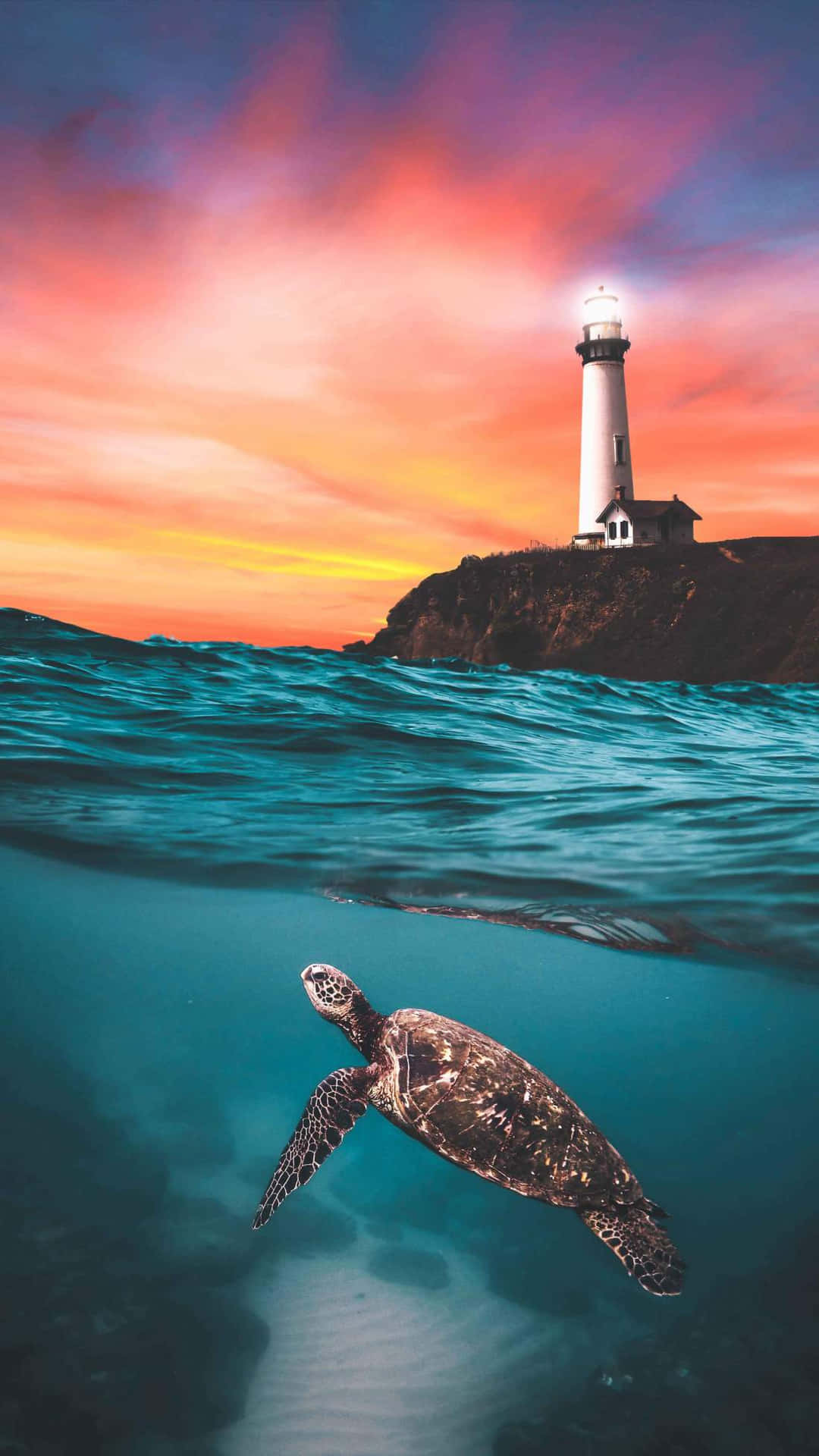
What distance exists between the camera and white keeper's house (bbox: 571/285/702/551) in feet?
239

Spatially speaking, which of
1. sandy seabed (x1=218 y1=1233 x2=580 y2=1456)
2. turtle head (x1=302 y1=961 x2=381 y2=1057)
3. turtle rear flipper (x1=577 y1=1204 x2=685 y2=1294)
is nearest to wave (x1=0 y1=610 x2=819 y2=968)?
turtle head (x1=302 y1=961 x2=381 y2=1057)

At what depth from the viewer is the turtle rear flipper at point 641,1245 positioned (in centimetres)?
409

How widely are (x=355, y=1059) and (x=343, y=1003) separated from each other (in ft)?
13.9

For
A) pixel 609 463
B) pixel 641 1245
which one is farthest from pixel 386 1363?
pixel 609 463

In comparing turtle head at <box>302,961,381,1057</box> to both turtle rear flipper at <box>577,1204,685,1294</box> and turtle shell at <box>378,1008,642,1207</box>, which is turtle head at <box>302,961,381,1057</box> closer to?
turtle shell at <box>378,1008,642,1207</box>

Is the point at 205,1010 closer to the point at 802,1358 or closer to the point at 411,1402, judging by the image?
the point at 411,1402

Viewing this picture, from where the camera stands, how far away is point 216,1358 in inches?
148

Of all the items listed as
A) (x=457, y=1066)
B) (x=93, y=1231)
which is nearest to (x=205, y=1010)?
(x=93, y=1231)

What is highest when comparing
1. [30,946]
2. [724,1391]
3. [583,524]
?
[583,524]

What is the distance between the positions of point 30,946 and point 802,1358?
37.7 feet

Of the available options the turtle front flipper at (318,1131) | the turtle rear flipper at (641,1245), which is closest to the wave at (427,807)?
the turtle rear flipper at (641,1245)

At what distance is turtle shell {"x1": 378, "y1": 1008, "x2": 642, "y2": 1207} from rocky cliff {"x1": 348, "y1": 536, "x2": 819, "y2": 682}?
6223 centimetres

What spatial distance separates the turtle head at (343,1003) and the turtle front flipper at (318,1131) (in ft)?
2.06

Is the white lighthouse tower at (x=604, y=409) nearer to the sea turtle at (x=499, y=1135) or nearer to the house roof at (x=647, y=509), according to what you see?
the house roof at (x=647, y=509)
